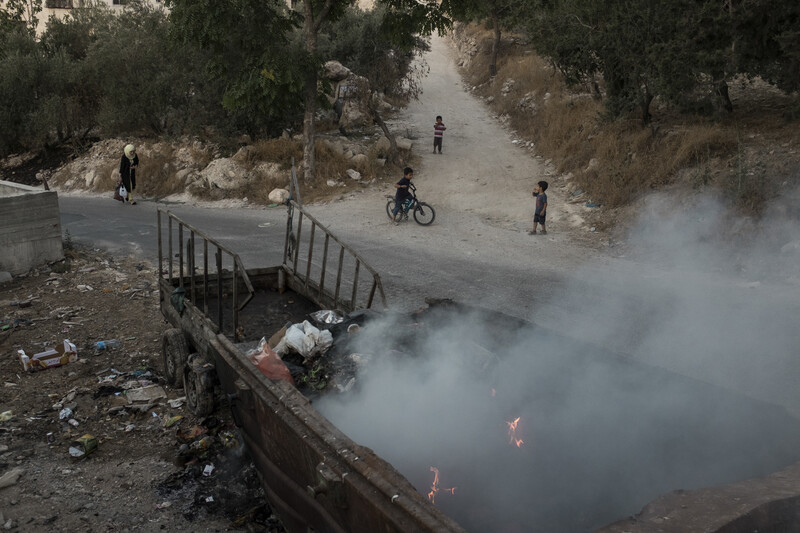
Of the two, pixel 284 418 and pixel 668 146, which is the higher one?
pixel 668 146

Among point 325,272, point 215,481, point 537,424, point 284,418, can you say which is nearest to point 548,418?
point 537,424

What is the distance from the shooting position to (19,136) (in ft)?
74.5

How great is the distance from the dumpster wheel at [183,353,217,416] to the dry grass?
9.04m

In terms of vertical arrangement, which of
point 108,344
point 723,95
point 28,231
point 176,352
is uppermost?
point 723,95

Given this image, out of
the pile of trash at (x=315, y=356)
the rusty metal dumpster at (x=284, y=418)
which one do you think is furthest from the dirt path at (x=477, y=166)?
the pile of trash at (x=315, y=356)

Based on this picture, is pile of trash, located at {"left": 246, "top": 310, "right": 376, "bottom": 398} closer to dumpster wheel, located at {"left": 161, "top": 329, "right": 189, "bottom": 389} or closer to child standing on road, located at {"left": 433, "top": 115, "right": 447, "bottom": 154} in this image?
dumpster wheel, located at {"left": 161, "top": 329, "right": 189, "bottom": 389}

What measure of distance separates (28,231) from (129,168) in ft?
20.2

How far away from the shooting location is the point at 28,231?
9.62 metres

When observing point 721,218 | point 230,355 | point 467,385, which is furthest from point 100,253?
point 721,218

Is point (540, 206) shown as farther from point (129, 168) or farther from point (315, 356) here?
point (129, 168)

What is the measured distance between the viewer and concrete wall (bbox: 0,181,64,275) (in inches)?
368

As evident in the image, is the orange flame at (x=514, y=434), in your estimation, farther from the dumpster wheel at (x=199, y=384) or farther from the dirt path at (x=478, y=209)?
the dirt path at (x=478, y=209)

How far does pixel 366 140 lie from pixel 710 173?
33.6 feet

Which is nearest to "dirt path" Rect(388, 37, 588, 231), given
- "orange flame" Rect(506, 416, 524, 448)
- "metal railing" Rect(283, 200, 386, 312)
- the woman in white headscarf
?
"metal railing" Rect(283, 200, 386, 312)
